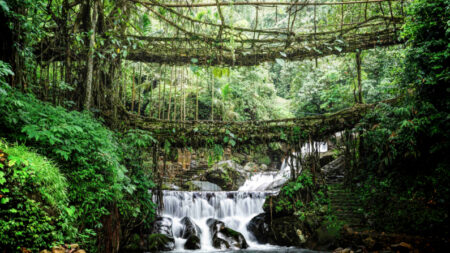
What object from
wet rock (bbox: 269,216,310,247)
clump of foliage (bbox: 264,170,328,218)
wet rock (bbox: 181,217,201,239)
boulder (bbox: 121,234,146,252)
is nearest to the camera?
boulder (bbox: 121,234,146,252)

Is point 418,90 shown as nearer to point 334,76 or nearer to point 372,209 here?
point 372,209

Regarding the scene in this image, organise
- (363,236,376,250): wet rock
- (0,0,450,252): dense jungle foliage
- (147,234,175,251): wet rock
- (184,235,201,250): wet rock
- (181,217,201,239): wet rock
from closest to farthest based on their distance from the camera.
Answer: (0,0,450,252): dense jungle foliage, (363,236,376,250): wet rock, (147,234,175,251): wet rock, (184,235,201,250): wet rock, (181,217,201,239): wet rock

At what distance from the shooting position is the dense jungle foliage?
3.40 m

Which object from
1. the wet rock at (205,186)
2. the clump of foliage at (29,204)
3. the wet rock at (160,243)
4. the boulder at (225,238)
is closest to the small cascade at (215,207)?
the boulder at (225,238)

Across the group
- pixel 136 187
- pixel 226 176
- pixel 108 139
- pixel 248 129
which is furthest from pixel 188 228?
pixel 226 176

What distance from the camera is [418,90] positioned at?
6.43 metres

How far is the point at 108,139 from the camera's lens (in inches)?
202

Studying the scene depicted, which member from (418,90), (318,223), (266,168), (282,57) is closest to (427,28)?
(418,90)

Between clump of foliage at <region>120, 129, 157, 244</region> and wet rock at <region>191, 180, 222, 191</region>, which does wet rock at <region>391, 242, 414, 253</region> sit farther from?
wet rock at <region>191, 180, 222, 191</region>

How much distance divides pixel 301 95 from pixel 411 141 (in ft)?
42.4

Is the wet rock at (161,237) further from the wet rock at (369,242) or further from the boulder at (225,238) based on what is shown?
the wet rock at (369,242)

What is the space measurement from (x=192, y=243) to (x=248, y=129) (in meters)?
3.77

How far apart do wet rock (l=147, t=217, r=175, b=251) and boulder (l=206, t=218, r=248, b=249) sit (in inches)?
52.2

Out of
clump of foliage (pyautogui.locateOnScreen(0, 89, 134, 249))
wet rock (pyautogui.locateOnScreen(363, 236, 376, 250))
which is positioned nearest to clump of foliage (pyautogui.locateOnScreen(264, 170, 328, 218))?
wet rock (pyautogui.locateOnScreen(363, 236, 376, 250))
